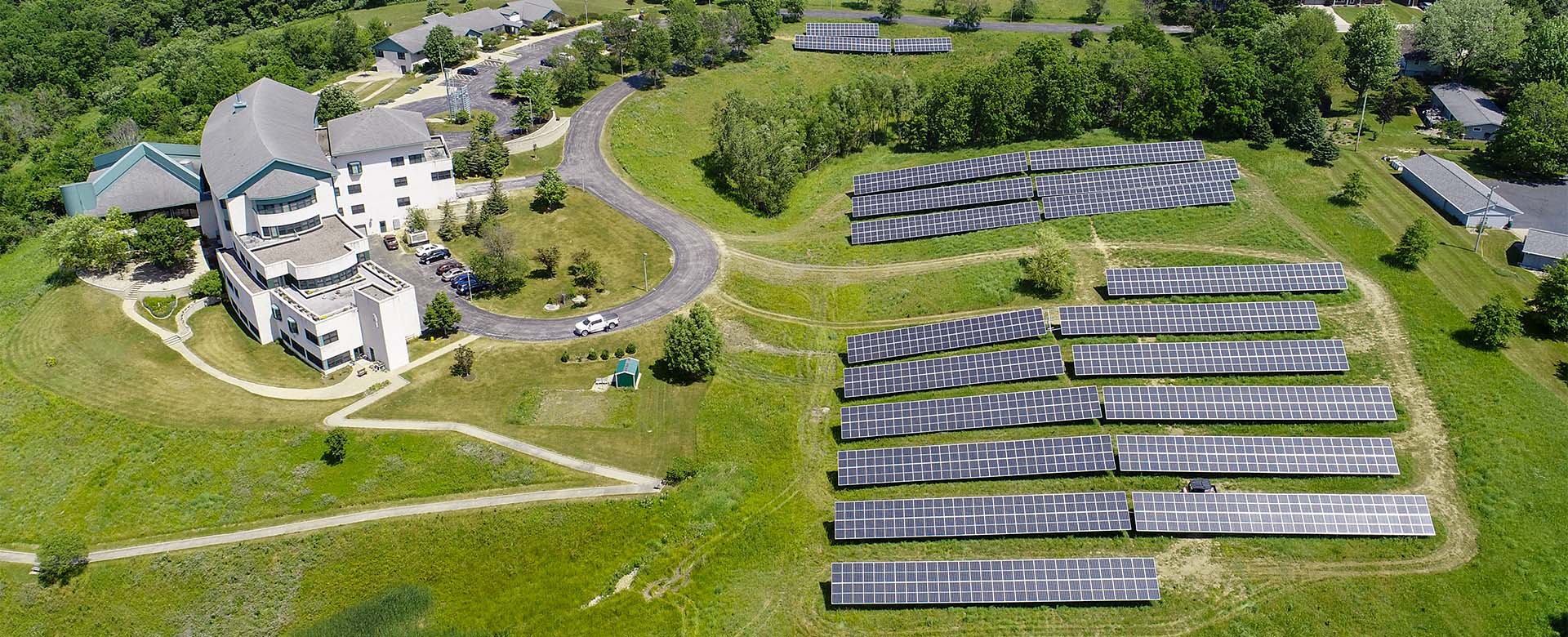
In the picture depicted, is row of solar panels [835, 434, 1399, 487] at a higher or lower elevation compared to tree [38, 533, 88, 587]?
higher

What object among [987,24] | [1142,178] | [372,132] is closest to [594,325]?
[372,132]

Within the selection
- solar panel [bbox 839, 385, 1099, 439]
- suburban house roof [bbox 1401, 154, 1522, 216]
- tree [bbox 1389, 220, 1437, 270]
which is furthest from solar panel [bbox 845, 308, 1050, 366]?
suburban house roof [bbox 1401, 154, 1522, 216]

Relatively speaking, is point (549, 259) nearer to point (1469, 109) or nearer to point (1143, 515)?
point (1143, 515)

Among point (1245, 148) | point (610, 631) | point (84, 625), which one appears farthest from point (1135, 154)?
point (84, 625)

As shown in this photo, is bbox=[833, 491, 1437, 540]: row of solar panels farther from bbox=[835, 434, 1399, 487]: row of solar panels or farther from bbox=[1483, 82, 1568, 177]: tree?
bbox=[1483, 82, 1568, 177]: tree

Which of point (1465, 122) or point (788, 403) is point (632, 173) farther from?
point (1465, 122)

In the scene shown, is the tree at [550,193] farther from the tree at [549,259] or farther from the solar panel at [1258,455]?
the solar panel at [1258,455]
